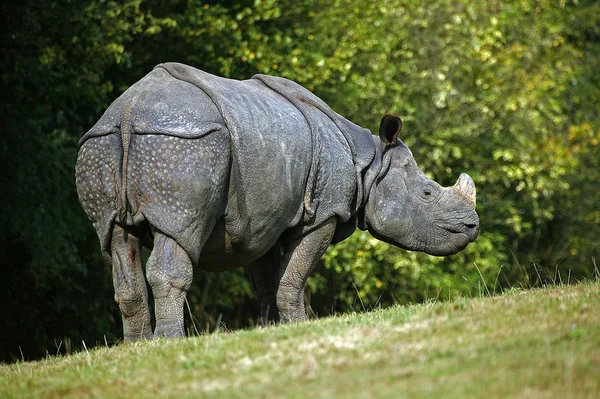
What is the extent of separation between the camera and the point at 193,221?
898cm

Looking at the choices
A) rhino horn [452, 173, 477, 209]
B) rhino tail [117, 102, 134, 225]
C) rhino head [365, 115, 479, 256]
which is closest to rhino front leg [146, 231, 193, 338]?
rhino tail [117, 102, 134, 225]

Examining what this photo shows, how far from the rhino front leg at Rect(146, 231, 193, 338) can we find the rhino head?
273cm

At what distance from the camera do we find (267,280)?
11242 mm

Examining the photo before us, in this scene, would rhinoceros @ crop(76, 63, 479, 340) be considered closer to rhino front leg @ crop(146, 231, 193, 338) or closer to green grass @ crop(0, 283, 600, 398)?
rhino front leg @ crop(146, 231, 193, 338)

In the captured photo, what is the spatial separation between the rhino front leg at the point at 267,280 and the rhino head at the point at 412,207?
101 cm

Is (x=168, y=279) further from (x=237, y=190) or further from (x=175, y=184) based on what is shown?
(x=237, y=190)

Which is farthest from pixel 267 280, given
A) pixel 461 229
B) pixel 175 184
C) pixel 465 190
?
pixel 175 184

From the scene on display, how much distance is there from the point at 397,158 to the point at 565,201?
16.8m

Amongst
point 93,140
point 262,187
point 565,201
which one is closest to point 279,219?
point 262,187

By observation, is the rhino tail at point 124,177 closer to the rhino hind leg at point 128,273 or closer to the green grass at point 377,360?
the rhino hind leg at point 128,273

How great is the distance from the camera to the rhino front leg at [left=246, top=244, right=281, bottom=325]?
11.1m

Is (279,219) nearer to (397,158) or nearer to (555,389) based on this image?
(397,158)

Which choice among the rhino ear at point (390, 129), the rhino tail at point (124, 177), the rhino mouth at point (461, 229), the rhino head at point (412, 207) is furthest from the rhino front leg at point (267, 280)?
the rhino tail at point (124, 177)

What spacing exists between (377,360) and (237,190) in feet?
10.0
